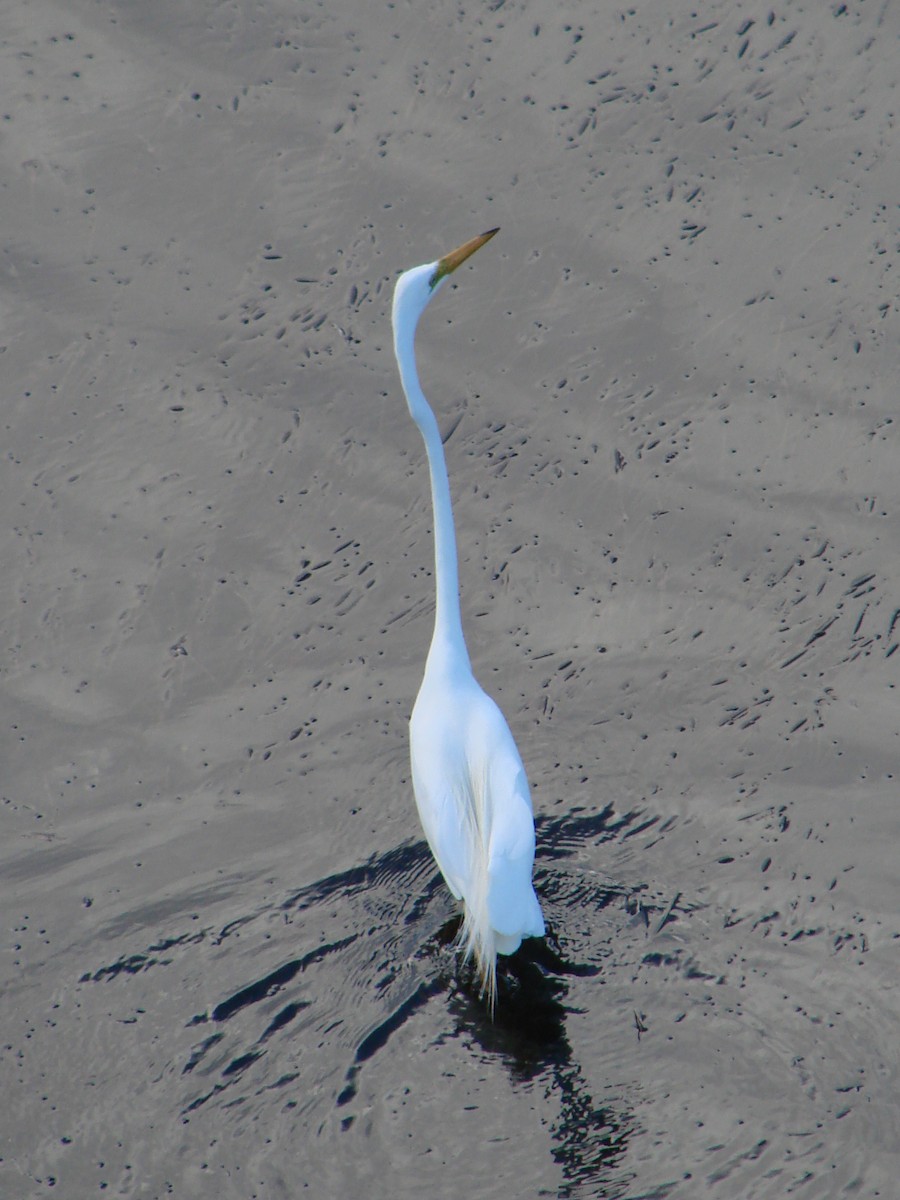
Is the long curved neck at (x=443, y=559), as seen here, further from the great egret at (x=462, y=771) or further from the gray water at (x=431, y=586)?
the gray water at (x=431, y=586)

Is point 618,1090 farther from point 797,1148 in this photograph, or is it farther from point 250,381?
point 250,381

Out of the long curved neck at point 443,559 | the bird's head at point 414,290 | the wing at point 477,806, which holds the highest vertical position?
the bird's head at point 414,290

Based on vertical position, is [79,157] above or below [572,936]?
above

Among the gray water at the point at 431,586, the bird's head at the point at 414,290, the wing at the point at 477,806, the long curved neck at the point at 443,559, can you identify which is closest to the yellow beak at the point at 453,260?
the bird's head at the point at 414,290

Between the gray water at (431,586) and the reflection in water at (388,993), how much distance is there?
1 cm

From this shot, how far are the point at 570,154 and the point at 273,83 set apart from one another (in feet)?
4.24

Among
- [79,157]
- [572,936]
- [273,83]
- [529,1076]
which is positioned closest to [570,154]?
[273,83]

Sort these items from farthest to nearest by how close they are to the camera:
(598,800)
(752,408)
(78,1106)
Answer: (752,408) → (598,800) → (78,1106)

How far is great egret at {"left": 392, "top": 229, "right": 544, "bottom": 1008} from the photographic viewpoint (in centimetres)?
356

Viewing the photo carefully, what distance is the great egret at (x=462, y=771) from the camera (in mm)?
3561

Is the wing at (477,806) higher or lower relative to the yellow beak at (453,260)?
lower

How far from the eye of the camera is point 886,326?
5.59m

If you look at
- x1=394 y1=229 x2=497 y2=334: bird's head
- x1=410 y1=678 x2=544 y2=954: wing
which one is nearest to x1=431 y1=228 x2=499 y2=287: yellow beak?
x1=394 y1=229 x2=497 y2=334: bird's head

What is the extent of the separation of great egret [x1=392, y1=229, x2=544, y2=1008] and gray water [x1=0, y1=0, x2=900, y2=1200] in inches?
8.3
